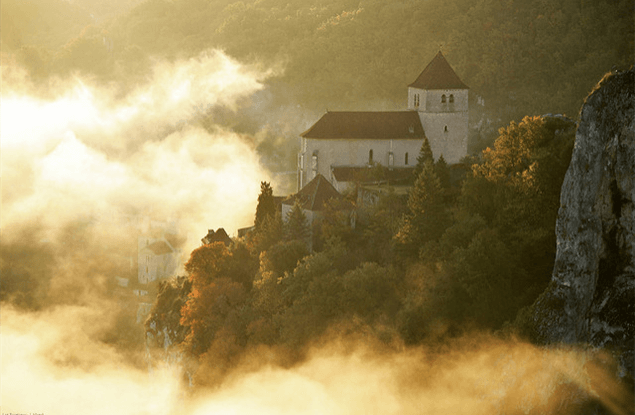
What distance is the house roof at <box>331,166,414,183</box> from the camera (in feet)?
165

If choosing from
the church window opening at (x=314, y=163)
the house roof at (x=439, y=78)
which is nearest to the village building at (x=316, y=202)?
the church window opening at (x=314, y=163)

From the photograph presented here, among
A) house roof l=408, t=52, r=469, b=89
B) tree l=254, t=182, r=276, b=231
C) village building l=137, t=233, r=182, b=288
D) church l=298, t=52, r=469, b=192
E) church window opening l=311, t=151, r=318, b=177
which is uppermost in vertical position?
house roof l=408, t=52, r=469, b=89

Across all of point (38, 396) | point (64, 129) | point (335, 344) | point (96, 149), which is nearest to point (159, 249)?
point (38, 396)

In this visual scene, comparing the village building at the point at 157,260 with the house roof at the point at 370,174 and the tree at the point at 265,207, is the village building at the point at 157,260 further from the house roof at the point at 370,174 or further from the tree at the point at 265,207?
the tree at the point at 265,207

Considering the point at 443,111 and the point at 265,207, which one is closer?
the point at 265,207

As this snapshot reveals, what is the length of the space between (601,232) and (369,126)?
27.1 m

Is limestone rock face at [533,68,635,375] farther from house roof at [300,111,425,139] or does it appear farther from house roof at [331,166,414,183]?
house roof at [300,111,425,139]

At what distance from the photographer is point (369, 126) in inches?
2125

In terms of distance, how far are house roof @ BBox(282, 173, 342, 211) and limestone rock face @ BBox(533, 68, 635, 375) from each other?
754 inches

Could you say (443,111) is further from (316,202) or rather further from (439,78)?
(316,202)

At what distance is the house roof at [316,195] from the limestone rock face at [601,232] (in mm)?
19160

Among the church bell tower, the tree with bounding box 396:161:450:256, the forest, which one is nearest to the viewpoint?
the forest

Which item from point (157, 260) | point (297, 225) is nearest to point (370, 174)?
point (297, 225)

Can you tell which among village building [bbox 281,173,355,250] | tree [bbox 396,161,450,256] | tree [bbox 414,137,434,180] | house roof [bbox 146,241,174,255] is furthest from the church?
house roof [bbox 146,241,174,255]
